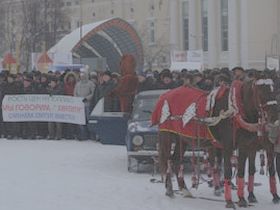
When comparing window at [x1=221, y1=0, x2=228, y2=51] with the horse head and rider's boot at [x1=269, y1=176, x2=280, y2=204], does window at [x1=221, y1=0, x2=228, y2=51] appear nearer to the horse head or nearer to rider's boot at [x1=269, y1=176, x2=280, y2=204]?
rider's boot at [x1=269, y1=176, x2=280, y2=204]

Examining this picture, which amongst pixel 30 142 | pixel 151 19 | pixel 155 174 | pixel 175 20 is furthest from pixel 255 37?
pixel 155 174

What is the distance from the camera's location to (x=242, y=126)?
33.7 ft

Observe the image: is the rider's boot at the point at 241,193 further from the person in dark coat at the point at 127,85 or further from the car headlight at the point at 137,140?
the person in dark coat at the point at 127,85

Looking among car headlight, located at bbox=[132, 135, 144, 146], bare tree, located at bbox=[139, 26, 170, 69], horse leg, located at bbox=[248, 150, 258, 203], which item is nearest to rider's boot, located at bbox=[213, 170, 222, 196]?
horse leg, located at bbox=[248, 150, 258, 203]

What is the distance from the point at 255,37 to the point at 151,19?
27.4 m

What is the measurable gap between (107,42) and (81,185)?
45.8 meters

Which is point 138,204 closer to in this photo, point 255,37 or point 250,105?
point 250,105

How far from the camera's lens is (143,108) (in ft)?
50.2

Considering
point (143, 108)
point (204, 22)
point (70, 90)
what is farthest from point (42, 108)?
point (204, 22)

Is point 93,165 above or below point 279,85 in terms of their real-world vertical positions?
below

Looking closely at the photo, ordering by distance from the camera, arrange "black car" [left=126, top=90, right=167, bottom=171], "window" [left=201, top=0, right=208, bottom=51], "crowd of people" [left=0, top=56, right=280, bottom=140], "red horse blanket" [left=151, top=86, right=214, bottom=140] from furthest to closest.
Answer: "window" [left=201, top=0, right=208, bottom=51], "crowd of people" [left=0, top=56, right=280, bottom=140], "black car" [left=126, top=90, right=167, bottom=171], "red horse blanket" [left=151, top=86, right=214, bottom=140]

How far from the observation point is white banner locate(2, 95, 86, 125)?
21.7 metres

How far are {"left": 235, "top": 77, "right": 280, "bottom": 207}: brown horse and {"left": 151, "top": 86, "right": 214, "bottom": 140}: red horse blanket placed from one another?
2.09 feet

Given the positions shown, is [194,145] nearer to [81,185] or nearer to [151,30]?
[81,185]
